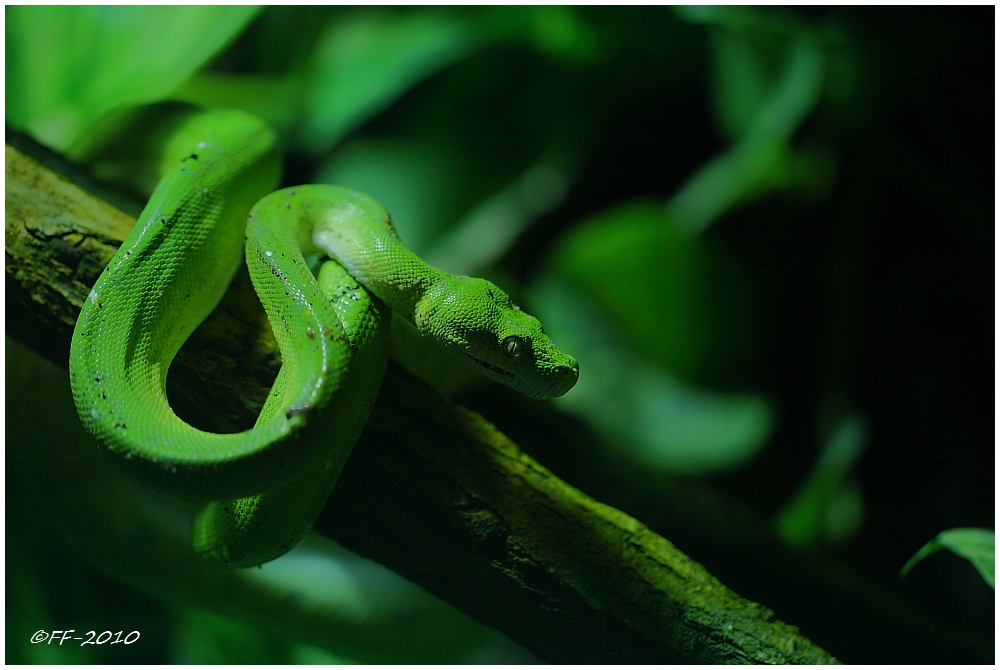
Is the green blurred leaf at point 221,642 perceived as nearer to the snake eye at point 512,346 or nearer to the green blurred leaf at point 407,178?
the snake eye at point 512,346

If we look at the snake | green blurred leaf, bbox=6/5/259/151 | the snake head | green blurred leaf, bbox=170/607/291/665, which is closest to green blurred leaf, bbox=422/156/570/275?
green blurred leaf, bbox=6/5/259/151

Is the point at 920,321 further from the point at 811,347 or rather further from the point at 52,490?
the point at 52,490

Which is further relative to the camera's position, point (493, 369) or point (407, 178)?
point (407, 178)

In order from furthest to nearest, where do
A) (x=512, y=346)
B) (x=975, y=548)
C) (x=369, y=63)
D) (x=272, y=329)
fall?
(x=369, y=63)
(x=975, y=548)
(x=512, y=346)
(x=272, y=329)

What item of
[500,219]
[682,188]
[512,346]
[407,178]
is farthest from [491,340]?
[682,188]

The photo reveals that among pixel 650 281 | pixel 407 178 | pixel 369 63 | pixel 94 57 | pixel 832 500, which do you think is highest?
pixel 369 63

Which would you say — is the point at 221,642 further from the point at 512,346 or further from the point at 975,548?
the point at 975,548

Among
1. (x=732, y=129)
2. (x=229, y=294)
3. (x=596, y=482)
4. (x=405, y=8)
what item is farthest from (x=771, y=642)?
(x=405, y=8)
